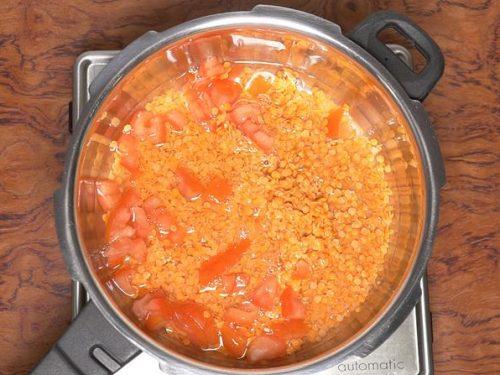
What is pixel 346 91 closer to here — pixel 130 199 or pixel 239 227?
pixel 239 227

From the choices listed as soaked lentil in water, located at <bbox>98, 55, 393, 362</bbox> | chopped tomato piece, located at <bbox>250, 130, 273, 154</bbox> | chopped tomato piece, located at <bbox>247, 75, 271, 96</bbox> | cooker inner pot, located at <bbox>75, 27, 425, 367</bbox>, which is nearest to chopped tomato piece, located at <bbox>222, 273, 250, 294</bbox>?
soaked lentil in water, located at <bbox>98, 55, 393, 362</bbox>

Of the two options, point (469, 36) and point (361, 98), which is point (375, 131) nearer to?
point (361, 98)

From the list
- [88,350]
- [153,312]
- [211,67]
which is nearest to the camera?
[88,350]

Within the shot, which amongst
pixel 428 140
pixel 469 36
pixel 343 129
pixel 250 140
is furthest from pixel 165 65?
pixel 469 36

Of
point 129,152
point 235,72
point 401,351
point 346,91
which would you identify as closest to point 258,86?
point 235,72

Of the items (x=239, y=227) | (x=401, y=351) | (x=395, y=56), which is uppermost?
(x=395, y=56)

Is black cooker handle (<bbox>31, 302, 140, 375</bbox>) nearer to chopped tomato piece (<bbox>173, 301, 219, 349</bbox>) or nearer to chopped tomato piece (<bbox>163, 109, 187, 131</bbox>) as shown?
chopped tomato piece (<bbox>173, 301, 219, 349</bbox>)

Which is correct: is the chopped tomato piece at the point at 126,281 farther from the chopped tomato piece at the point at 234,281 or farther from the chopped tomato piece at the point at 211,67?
the chopped tomato piece at the point at 211,67
